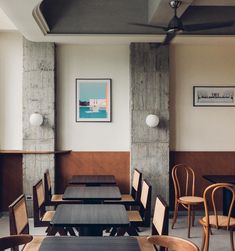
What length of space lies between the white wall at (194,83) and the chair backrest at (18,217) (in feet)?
11.6

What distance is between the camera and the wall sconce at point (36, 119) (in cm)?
630

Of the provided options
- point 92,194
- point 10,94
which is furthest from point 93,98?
point 92,194

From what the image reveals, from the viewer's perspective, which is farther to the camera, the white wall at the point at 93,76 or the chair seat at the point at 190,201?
the white wall at the point at 93,76

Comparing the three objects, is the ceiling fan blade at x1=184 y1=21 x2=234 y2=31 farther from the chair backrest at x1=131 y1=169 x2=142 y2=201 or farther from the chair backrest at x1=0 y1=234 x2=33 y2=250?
the chair backrest at x1=0 y1=234 x2=33 y2=250

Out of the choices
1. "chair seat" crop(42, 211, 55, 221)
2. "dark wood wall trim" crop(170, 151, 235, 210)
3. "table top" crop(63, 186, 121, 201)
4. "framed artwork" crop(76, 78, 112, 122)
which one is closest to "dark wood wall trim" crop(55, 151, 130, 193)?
"framed artwork" crop(76, 78, 112, 122)

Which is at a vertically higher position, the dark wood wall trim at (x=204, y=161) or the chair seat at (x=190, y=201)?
the dark wood wall trim at (x=204, y=161)

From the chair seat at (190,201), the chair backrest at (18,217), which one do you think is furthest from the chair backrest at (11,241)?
the chair seat at (190,201)

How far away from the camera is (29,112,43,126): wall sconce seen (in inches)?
248

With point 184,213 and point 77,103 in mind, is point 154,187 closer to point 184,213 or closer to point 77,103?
point 184,213

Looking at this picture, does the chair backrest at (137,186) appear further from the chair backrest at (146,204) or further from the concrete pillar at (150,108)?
the concrete pillar at (150,108)

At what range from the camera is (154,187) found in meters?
6.56

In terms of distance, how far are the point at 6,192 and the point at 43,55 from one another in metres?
2.17

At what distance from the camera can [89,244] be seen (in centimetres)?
276

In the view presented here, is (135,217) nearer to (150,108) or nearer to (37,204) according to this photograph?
(37,204)
